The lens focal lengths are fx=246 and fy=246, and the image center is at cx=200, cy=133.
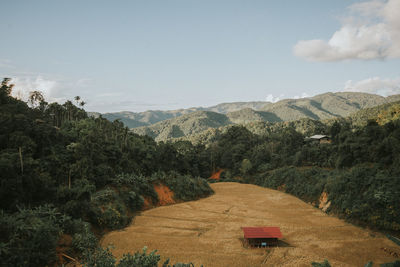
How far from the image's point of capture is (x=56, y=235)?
12.3 m

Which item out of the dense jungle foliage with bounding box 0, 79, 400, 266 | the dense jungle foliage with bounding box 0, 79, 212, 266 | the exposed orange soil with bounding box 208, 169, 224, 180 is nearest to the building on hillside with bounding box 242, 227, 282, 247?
the dense jungle foliage with bounding box 0, 79, 400, 266

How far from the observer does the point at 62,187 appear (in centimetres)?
1597

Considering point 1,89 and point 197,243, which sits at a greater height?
point 1,89

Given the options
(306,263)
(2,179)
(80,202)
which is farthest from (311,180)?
(2,179)

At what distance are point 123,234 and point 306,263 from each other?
11.2 m

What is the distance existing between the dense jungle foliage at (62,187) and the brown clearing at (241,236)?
7.04ft

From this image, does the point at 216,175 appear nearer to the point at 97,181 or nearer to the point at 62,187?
the point at 97,181

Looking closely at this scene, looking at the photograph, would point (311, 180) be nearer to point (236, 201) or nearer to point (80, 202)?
point (236, 201)

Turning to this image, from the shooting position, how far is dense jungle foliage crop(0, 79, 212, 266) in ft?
36.6

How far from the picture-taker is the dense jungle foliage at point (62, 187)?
1116cm

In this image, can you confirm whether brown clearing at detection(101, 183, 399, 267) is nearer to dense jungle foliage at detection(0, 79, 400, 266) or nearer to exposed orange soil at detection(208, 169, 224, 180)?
dense jungle foliage at detection(0, 79, 400, 266)

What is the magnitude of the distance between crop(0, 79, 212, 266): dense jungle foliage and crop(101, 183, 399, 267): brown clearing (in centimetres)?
215

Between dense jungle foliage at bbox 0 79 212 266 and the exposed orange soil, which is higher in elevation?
dense jungle foliage at bbox 0 79 212 266

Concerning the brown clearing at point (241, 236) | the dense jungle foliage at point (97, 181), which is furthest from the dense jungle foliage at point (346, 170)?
the brown clearing at point (241, 236)
